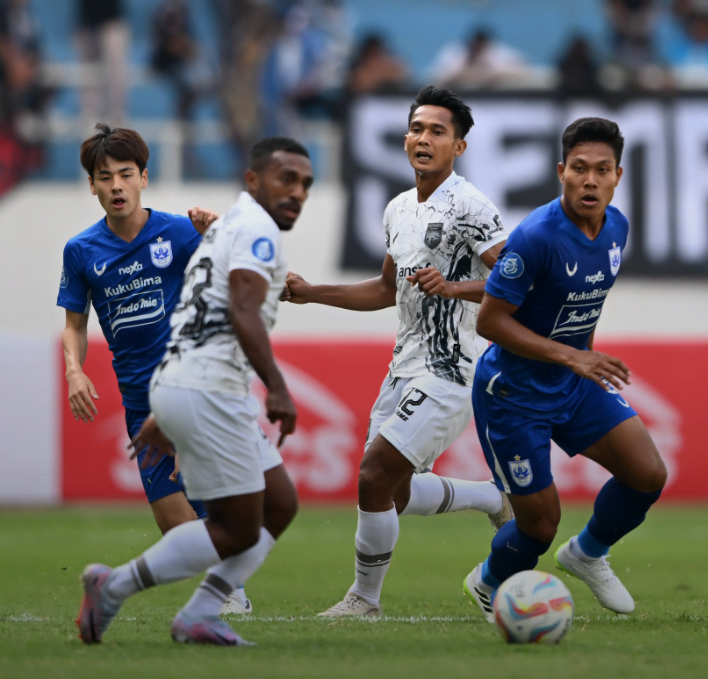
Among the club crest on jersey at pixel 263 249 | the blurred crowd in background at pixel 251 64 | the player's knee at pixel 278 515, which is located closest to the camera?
the club crest on jersey at pixel 263 249

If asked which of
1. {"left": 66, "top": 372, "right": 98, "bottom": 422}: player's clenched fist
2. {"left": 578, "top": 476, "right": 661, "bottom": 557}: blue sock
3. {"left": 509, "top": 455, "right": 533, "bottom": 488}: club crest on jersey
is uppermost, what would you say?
{"left": 66, "top": 372, "right": 98, "bottom": 422}: player's clenched fist

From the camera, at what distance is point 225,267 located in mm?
4707

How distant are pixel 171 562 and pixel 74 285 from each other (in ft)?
6.40

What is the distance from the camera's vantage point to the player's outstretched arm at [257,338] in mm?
4520

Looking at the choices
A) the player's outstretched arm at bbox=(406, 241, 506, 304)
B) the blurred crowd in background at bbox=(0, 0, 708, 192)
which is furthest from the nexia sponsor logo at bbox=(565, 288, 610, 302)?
the blurred crowd in background at bbox=(0, 0, 708, 192)

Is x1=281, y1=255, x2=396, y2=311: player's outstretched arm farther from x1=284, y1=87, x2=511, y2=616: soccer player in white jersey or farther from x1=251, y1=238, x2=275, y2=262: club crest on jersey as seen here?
x1=251, y1=238, x2=275, y2=262: club crest on jersey

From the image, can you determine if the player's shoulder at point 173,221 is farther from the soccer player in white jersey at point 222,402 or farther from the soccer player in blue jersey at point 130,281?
the soccer player in white jersey at point 222,402

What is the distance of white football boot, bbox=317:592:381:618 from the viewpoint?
607 cm

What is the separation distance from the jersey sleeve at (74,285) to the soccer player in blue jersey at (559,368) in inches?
81.0

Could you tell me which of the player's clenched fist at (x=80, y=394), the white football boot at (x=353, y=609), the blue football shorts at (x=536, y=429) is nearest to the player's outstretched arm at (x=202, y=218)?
the player's clenched fist at (x=80, y=394)

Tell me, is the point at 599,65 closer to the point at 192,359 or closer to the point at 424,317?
the point at 424,317

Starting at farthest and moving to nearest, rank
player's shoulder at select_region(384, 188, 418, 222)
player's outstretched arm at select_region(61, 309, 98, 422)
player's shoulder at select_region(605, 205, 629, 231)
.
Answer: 1. player's shoulder at select_region(384, 188, 418, 222)
2. player's outstretched arm at select_region(61, 309, 98, 422)
3. player's shoulder at select_region(605, 205, 629, 231)

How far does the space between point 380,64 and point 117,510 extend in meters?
7.55

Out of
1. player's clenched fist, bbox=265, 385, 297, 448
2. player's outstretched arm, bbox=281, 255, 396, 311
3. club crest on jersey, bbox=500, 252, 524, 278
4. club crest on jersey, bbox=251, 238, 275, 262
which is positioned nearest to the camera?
player's clenched fist, bbox=265, 385, 297, 448
